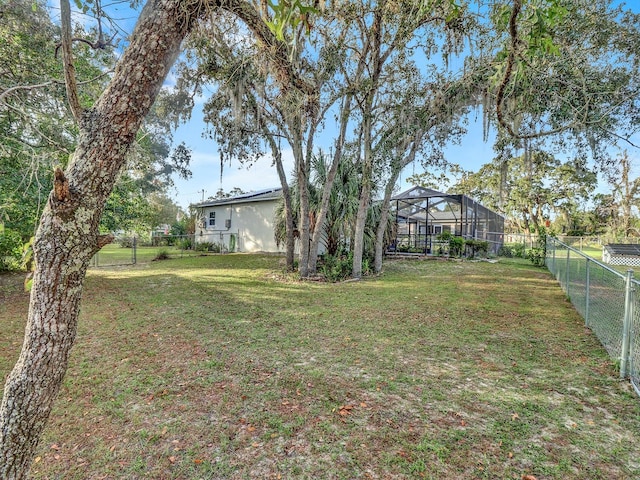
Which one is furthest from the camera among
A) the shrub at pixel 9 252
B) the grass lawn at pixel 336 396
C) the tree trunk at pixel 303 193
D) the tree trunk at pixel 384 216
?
the tree trunk at pixel 384 216

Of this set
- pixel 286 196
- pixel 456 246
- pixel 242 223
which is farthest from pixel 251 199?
pixel 456 246

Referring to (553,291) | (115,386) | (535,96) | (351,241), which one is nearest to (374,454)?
(115,386)

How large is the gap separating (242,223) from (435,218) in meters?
11.7

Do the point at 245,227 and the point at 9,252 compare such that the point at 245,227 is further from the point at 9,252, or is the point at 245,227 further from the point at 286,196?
the point at 9,252

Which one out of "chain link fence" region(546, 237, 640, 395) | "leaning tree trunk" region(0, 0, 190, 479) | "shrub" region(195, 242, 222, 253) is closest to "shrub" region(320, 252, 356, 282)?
"chain link fence" region(546, 237, 640, 395)

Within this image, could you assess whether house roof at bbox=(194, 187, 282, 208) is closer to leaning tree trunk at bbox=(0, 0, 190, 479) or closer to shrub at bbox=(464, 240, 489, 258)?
shrub at bbox=(464, 240, 489, 258)

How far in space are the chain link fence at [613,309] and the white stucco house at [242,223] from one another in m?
12.3

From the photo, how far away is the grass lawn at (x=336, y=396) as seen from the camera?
6.97 ft

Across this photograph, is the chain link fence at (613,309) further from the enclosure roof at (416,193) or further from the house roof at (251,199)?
the house roof at (251,199)

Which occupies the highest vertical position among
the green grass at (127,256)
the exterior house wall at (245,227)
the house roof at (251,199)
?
the house roof at (251,199)

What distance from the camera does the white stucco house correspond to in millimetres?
16938

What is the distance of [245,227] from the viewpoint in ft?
58.6

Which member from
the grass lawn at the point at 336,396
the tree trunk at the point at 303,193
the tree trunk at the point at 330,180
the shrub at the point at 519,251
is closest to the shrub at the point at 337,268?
the tree trunk at the point at 330,180

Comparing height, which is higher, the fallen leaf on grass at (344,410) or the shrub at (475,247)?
the shrub at (475,247)
